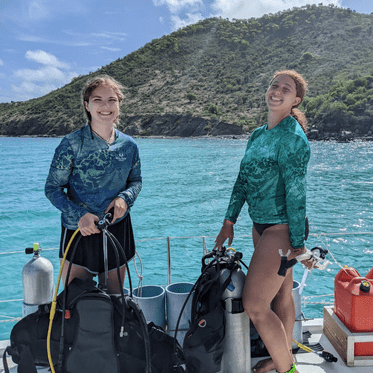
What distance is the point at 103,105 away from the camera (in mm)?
1677

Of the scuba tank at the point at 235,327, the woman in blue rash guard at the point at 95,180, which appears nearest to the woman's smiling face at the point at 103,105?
the woman in blue rash guard at the point at 95,180

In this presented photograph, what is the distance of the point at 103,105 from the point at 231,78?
82.0 m

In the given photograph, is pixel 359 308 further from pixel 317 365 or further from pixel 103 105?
pixel 103 105

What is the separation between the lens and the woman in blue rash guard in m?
1.63

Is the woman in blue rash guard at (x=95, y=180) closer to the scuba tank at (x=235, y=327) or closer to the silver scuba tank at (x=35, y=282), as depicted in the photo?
the silver scuba tank at (x=35, y=282)

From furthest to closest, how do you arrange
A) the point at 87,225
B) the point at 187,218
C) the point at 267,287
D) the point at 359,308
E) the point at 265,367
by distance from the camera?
the point at 187,218
the point at 359,308
the point at 265,367
the point at 267,287
the point at 87,225

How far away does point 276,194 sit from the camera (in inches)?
65.7

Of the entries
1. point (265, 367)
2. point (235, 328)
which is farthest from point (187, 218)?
point (235, 328)

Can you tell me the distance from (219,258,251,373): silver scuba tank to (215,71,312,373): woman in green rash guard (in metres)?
0.08

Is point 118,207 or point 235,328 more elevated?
point 118,207

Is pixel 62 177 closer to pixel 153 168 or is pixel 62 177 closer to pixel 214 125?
pixel 153 168

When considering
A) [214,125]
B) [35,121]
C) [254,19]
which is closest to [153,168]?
[214,125]

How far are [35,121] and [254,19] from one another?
6300 centimetres

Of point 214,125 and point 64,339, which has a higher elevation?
point 214,125
